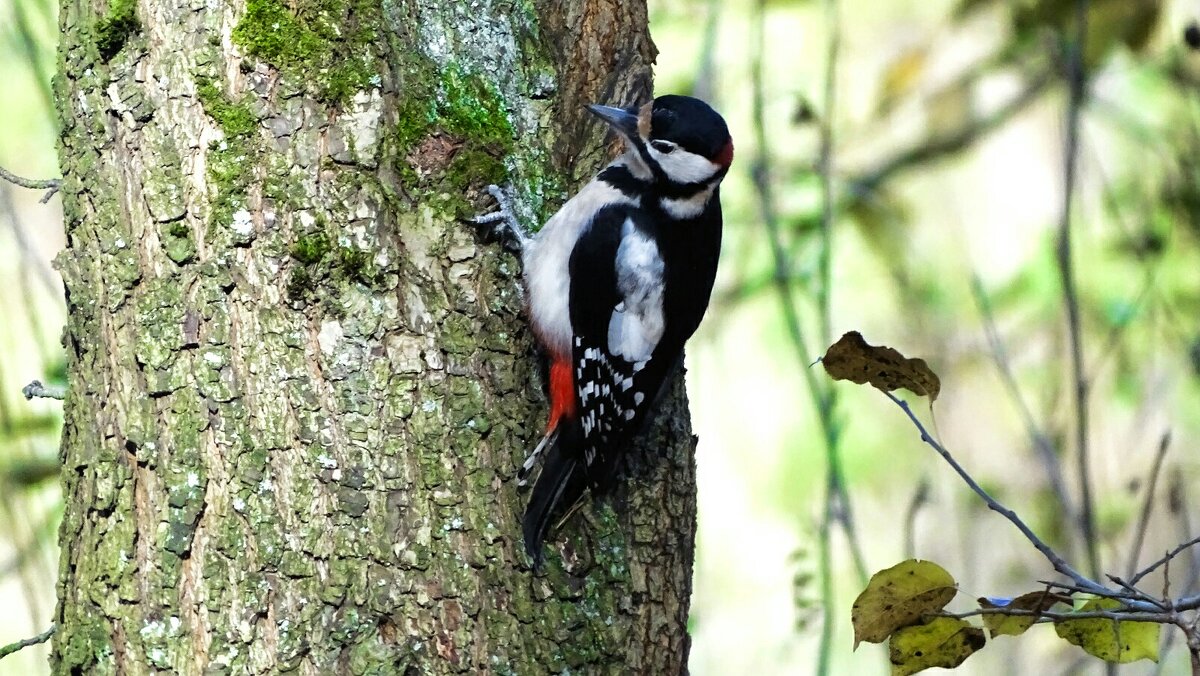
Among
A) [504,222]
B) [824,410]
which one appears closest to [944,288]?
[824,410]

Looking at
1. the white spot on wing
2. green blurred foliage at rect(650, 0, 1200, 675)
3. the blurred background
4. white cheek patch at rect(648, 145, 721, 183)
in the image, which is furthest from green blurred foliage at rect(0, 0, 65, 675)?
green blurred foliage at rect(650, 0, 1200, 675)

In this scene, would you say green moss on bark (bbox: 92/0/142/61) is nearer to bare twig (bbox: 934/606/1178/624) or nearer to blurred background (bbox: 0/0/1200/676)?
blurred background (bbox: 0/0/1200/676)

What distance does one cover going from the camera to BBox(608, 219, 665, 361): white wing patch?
272cm

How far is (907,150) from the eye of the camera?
4.07 metres

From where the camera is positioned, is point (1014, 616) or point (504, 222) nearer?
point (1014, 616)

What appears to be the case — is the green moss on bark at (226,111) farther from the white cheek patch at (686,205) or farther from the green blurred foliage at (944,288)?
the green blurred foliage at (944,288)

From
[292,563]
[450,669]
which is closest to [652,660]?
[450,669]

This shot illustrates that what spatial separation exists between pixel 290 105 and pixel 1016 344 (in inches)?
145

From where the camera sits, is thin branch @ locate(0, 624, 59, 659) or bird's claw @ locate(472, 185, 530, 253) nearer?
thin branch @ locate(0, 624, 59, 659)

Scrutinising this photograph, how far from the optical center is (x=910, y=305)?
12.8ft

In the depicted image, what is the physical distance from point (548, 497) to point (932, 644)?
69cm

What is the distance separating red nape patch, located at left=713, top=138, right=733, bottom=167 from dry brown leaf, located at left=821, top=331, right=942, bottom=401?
3.71ft

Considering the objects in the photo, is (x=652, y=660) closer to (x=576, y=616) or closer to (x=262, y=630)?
(x=576, y=616)

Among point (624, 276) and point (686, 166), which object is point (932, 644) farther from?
point (686, 166)
